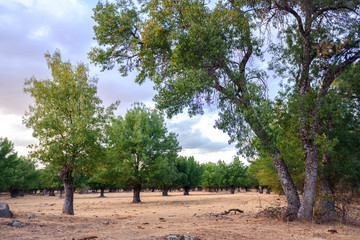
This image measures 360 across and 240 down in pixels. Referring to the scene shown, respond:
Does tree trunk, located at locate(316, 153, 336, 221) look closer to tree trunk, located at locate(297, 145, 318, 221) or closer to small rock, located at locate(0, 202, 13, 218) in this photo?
tree trunk, located at locate(297, 145, 318, 221)

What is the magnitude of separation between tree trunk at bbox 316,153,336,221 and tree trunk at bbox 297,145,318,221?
72 centimetres

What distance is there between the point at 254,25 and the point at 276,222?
33.0 ft

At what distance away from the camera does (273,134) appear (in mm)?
12844

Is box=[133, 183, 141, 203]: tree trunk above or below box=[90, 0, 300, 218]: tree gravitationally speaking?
below

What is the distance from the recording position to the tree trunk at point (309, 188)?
1397cm

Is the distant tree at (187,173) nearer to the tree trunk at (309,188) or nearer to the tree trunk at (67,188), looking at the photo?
the tree trunk at (67,188)

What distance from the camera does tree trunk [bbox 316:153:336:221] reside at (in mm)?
14227

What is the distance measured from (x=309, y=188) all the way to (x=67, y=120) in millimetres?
15547

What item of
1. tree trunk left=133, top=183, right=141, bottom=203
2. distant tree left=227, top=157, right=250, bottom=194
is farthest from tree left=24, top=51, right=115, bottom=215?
distant tree left=227, top=157, right=250, bottom=194

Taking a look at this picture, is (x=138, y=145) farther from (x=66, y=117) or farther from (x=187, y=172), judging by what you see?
(x=187, y=172)

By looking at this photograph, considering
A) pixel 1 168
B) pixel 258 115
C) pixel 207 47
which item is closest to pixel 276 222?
pixel 258 115

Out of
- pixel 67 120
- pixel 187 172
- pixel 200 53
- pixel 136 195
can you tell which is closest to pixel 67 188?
pixel 67 120

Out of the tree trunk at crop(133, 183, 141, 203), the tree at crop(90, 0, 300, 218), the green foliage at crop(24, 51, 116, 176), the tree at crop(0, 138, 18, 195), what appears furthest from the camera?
the tree at crop(0, 138, 18, 195)

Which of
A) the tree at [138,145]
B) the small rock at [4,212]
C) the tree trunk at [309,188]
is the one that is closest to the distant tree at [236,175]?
the tree at [138,145]
